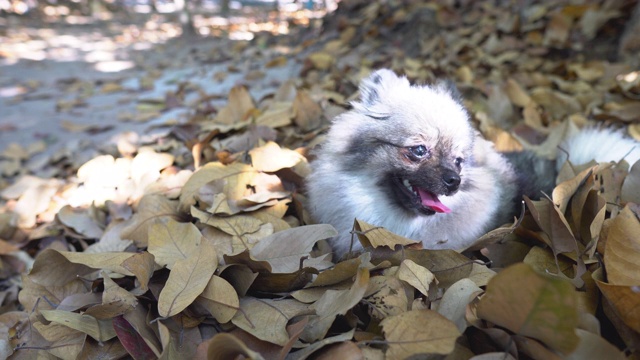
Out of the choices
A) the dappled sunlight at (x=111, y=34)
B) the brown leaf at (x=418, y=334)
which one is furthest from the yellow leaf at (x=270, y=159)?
the dappled sunlight at (x=111, y=34)

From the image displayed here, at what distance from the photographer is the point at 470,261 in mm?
1597

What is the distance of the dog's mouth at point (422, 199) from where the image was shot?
1.99m

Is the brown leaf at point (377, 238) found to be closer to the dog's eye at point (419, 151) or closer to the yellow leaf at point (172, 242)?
the dog's eye at point (419, 151)

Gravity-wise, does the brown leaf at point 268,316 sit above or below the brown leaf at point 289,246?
below

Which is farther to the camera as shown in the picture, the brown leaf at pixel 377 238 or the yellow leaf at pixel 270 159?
the yellow leaf at pixel 270 159

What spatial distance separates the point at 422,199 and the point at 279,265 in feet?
2.35

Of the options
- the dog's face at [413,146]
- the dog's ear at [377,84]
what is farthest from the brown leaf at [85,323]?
the dog's ear at [377,84]

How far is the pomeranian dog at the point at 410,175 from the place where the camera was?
2.00 meters

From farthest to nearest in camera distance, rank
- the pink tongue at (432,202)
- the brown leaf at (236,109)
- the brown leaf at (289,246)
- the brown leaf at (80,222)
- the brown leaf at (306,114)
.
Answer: the brown leaf at (236,109) → the brown leaf at (306,114) → the brown leaf at (80,222) → the pink tongue at (432,202) → the brown leaf at (289,246)

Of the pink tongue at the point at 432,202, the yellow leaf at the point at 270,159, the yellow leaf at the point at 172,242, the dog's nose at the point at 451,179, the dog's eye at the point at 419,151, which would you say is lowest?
the yellow leaf at the point at 172,242

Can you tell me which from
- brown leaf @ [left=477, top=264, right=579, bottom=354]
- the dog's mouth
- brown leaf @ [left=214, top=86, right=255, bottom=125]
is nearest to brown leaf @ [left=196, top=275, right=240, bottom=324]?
brown leaf @ [left=477, top=264, right=579, bottom=354]

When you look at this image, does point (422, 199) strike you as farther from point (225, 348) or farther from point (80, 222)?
point (80, 222)

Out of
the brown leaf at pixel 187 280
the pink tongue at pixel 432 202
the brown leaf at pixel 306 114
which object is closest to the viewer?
the brown leaf at pixel 187 280

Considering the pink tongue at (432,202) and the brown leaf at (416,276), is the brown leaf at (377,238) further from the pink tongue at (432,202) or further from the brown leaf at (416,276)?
the pink tongue at (432,202)
